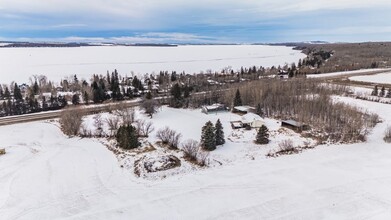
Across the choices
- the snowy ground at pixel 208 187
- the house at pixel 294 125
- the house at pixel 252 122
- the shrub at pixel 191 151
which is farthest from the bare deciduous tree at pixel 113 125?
the house at pixel 294 125

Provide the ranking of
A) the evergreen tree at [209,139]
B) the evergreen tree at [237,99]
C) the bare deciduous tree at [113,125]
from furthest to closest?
the evergreen tree at [237,99]
the bare deciduous tree at [113,125]
the evergreen tree at [209,139]

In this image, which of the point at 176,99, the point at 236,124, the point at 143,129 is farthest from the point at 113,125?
the point at 236,124

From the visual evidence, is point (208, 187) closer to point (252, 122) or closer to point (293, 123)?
point (252, 122)

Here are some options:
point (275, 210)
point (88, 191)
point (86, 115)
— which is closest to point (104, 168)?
point (88, 191)

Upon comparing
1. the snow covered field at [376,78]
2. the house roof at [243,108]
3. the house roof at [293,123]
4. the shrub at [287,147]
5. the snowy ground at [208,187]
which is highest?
the snow covered field at [376,78]

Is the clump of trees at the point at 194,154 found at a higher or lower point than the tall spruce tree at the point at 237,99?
lower

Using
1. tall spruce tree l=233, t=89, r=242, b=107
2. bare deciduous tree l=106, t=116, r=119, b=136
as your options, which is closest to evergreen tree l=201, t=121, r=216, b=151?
bare deciduous tree l=106, t=116, r=119, b=136

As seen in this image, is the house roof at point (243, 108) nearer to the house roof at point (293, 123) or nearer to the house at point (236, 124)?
the house at point (236, 124)
